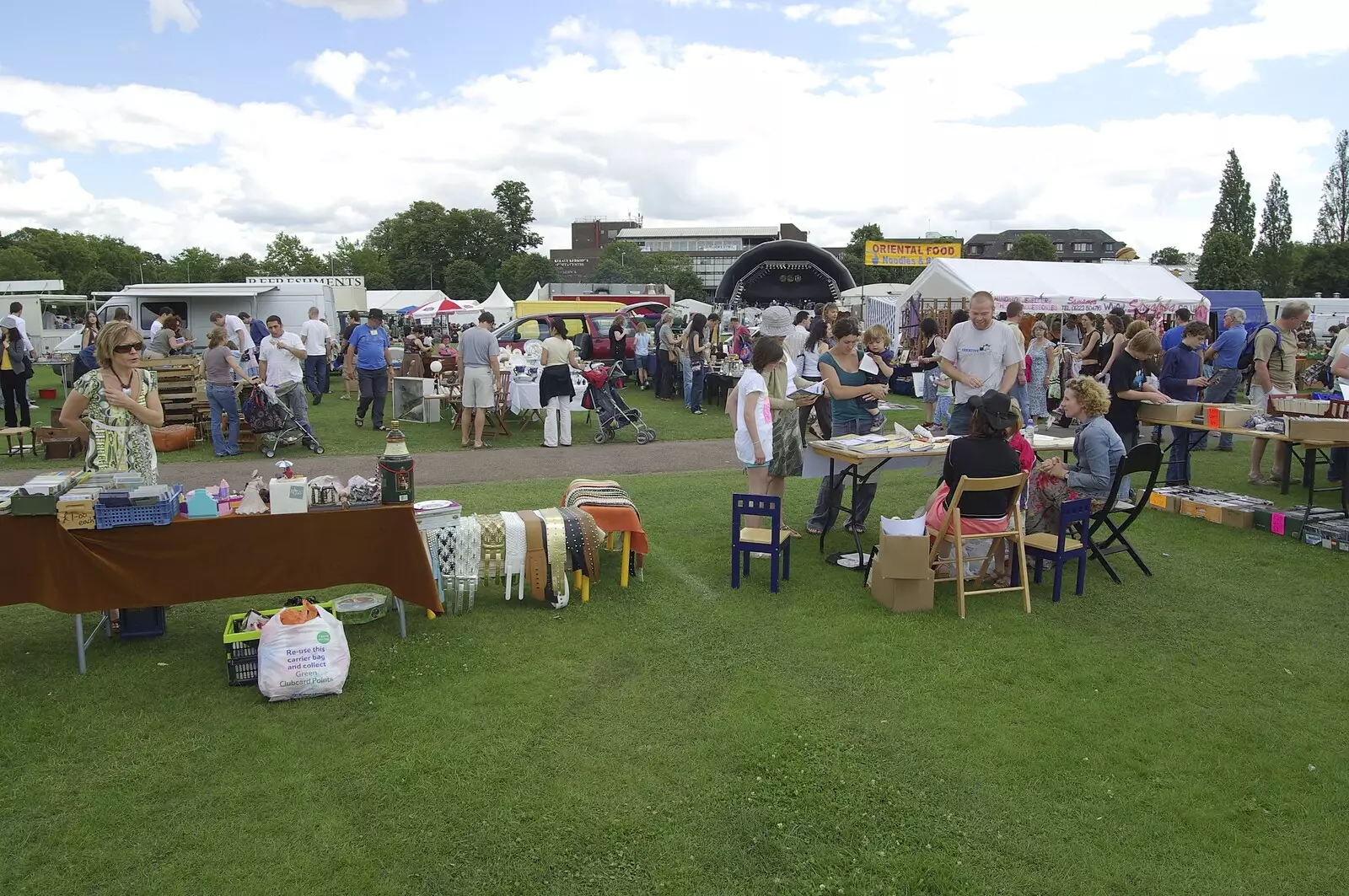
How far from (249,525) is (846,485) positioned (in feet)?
17.3

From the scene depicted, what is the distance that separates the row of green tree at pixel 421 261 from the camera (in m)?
68.8

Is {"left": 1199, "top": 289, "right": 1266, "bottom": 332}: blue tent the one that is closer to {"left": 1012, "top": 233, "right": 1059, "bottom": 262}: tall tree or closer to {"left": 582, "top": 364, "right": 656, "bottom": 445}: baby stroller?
{"left": 582, "top": 364, "right": 656, "bottom": 445}: baby stroller

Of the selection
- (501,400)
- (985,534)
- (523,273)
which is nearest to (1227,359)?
(985,534)

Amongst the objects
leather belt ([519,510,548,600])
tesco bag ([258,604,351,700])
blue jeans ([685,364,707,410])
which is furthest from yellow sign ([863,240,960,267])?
tesco bag ([258,604,351,700])

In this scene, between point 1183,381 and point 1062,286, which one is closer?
point 1183,381

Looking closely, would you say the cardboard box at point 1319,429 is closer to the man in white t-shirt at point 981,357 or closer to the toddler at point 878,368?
the man in white t-shirt at point 981,357

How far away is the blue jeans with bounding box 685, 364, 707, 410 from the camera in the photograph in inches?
566

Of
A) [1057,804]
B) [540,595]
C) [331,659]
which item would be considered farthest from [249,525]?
[1057,804]

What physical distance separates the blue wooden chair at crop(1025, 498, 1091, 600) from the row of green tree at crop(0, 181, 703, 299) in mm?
63834

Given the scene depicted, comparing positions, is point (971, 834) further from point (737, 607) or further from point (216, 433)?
point (216, 433)

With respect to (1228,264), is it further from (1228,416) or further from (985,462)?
(985,462)

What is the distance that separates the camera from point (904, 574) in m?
5.21

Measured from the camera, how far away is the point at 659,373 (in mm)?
16531

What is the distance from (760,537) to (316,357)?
12.7 metres
